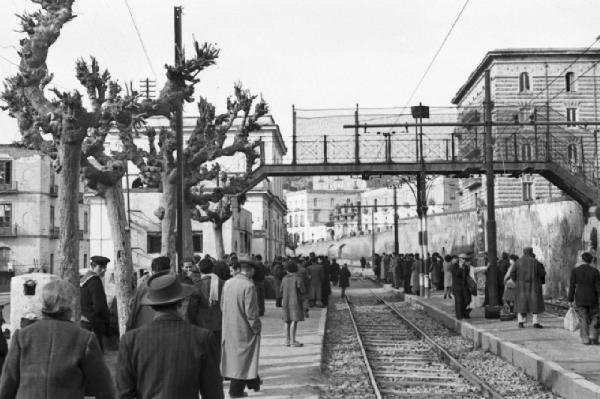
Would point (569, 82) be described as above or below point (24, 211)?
above

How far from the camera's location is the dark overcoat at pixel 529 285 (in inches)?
703

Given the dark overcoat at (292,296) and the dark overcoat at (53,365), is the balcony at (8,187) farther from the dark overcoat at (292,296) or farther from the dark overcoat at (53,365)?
the dark overcoat at (53,365)

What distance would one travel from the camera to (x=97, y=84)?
1716cm

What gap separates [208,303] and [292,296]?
5274 millimetres

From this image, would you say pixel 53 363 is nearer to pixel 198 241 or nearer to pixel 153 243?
pixel 153 243

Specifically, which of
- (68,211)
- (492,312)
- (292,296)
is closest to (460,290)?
(492,312)

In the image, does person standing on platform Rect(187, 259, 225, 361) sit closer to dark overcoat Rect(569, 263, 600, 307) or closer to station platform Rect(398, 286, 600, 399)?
station platform Rect(398, 286, 600, 399)

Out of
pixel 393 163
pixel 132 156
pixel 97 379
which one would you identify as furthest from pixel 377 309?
pixel 97 379

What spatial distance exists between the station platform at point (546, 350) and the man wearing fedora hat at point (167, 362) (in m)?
6.50

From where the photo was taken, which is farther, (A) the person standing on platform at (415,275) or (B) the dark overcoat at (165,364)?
(A) the person standing on platform at (415,275)

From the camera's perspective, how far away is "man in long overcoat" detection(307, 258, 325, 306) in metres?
26.0

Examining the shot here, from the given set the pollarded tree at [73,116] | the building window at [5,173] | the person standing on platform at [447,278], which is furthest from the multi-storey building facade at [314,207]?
the pollarded tree at [73,116]

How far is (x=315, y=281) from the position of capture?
88.0 feet

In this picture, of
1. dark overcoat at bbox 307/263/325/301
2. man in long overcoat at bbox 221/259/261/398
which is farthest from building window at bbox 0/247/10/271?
man in long overcoat at bbox 221/259/261/398
